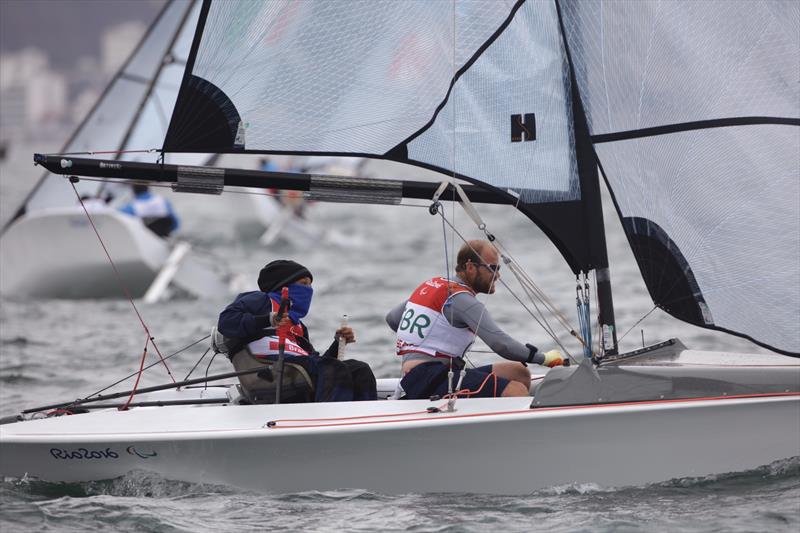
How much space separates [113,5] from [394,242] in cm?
13919

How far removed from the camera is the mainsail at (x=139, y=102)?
1152 centimetres

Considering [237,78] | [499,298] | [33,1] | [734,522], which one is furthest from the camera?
[33,1]

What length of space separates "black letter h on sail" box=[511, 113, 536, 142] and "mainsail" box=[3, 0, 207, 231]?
697 cm

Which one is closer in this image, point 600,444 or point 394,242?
point 600,444

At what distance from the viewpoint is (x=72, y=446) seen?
4.54 metres

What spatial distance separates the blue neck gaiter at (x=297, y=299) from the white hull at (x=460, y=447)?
17.2 inches

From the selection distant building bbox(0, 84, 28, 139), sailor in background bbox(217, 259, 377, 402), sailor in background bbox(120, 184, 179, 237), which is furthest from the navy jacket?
distant building bbox(0, 84, 28, 139)

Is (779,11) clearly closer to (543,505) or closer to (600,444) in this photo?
(600,444)

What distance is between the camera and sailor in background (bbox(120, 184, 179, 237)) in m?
12.5

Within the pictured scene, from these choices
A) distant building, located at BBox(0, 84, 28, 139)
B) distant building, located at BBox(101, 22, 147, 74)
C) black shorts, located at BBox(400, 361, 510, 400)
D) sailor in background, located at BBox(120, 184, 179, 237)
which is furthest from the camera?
distant building, located at BBox(0, 84, 28, 139)

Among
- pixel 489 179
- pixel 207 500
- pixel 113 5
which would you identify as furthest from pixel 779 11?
pixel 113 5

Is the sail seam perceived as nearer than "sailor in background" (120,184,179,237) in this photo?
Yes

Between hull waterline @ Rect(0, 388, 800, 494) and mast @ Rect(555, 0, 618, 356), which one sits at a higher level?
mast @ Rect(555, 0, 618, 356)

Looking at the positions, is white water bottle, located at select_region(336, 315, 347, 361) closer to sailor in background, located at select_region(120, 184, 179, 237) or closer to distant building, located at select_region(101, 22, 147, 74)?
sailor in background, located at select_region(120, 184, 179, 237)
